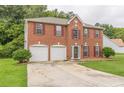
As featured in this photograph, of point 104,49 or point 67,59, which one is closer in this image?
point 67,59

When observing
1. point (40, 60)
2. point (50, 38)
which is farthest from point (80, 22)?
point (40, 60)

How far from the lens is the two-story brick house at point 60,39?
2931 centimetres

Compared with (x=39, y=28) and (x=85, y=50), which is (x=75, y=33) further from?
(x=39, y=28)

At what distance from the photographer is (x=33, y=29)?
96.0 feet

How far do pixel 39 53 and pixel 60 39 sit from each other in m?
3.52

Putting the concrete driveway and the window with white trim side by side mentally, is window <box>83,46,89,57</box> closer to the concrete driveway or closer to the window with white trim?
the window with white trim

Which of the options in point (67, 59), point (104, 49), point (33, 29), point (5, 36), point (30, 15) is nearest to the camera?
point (33, 29)

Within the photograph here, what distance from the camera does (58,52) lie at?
31.3 metres

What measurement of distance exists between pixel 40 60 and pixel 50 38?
116 inches

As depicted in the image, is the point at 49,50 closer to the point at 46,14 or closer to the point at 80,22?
the point at 80,22

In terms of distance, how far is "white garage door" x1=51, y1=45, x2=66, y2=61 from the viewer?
101 feet

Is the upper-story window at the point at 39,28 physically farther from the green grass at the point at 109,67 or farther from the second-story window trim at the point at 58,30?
the green grass at the point at 109,67

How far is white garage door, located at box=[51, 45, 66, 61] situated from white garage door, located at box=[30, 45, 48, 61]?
1001 mm
